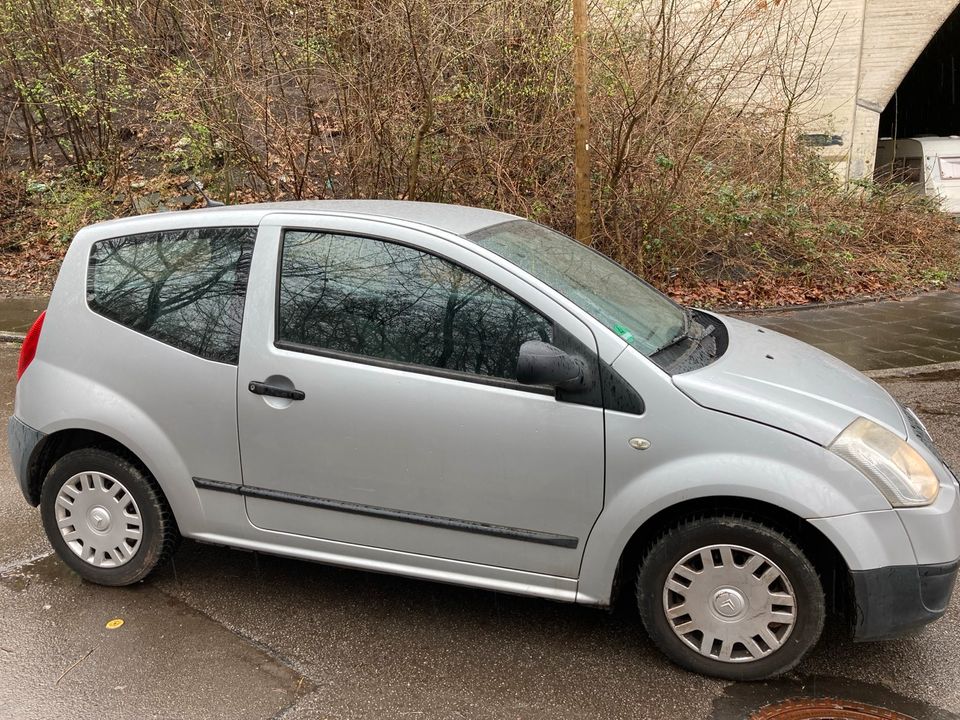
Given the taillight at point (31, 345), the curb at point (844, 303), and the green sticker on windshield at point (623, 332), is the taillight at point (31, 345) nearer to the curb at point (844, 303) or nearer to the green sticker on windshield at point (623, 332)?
the green sticker on windshield at point (623, 332)

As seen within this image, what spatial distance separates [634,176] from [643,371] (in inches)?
285

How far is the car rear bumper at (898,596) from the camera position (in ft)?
9.18

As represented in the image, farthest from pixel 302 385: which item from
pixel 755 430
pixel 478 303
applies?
pixel 755 430

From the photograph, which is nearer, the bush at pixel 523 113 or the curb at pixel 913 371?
the curb at pixel 913 371

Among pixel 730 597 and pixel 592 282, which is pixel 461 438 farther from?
pixel 730 597

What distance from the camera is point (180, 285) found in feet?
11.4

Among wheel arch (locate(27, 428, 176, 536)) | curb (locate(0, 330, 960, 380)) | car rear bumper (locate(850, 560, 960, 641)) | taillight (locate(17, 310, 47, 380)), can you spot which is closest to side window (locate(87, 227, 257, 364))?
taillight (locate(17, 310, 47, 380))

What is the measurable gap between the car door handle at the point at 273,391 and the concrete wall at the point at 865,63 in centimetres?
1280

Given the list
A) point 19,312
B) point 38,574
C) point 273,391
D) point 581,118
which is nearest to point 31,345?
point 38,574

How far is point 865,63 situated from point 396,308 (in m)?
14.1

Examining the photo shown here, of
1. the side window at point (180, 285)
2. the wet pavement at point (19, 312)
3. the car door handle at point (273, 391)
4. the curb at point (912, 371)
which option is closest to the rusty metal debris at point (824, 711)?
the car door handle at point (273, 391)

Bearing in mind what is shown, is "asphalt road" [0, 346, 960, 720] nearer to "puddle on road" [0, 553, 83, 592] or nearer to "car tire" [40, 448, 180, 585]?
"puddle on road" [0, 553, 83, 592]

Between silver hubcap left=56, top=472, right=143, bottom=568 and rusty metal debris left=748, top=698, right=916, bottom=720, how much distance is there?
262cm

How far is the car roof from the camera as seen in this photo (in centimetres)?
338
